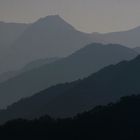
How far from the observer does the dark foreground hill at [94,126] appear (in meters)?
60.6

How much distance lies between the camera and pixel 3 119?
5404 inches

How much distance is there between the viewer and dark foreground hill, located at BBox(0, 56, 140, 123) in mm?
122438

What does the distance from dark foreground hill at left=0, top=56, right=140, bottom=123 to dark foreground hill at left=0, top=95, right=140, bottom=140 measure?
46980 millimetres

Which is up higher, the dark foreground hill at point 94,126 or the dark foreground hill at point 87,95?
the dark foreground hill at point 94,126

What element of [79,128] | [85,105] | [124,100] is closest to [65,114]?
[85,105]

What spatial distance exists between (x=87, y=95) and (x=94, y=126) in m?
65.7

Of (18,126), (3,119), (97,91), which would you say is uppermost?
(18,126)

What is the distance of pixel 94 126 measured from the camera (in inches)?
2510

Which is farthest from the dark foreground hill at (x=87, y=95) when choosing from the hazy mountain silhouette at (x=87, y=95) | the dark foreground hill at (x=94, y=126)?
the dark foreground hill at (x=94, y=126)

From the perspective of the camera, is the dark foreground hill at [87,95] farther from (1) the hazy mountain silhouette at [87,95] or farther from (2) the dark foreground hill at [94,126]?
(2) the dark foreground hill at [94,126]

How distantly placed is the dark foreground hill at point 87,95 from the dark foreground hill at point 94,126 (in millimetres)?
46980

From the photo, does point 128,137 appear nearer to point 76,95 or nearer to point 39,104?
point 76,95

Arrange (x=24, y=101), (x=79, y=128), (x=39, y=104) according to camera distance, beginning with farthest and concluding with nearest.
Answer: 1. (x=24, y=101)
2. (x=39, y=104)
3. (x=79, y=128)

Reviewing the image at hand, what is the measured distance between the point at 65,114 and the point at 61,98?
14.3 m
